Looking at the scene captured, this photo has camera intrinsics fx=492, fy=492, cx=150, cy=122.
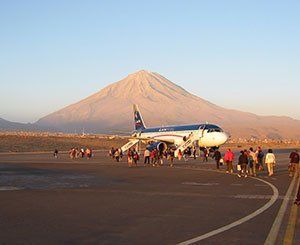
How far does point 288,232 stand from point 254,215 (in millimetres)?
2463

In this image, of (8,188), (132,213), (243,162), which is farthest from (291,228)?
(243,162)

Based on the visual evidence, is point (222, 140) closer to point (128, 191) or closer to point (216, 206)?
point (128, 191)

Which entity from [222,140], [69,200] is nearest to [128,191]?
[69,200]

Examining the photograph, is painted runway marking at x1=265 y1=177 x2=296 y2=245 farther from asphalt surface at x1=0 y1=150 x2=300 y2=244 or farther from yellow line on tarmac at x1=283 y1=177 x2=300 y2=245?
yellow line on tarmac at x1=283 y1=177 x2=300 y2=245

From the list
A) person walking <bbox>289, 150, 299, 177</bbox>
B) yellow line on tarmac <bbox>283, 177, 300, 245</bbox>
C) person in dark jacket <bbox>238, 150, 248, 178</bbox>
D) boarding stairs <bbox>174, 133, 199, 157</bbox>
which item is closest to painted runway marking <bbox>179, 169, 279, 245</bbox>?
yellow line on tarmac <bbox>283, 177, 300, 245</bbox>

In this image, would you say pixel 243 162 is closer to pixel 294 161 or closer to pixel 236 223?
pixel 294 161

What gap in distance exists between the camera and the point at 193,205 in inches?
581

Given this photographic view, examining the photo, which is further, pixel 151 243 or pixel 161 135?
pixel 161 135

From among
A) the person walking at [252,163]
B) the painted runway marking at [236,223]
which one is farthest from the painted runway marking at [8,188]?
the person walking at [252,163]

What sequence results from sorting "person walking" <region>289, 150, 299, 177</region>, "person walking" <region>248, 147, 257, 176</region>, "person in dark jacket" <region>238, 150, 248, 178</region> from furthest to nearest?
1. "person walking" <region>248, 147, 257, 176</region>
2. "person walking" <region>289, 150, 299, 177</region>
3. "person in dark jacket" <region>238, 150, 248, 178</region>

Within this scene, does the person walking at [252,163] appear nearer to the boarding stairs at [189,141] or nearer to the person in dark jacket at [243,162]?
the person in dark jacket at [243,162]

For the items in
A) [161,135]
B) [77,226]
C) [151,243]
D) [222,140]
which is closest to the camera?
[151,243]

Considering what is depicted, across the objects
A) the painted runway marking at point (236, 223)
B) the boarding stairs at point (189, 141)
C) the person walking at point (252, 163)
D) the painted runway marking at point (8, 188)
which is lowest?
the painted runway marking at point (8, 188)

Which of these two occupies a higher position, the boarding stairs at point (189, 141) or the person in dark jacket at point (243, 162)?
the boarding stairs at point (189, 141)
